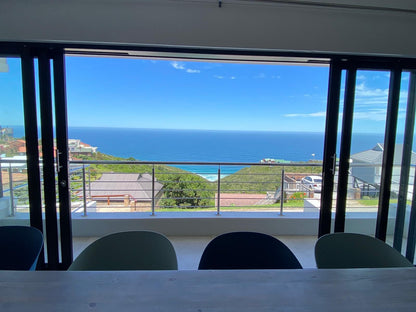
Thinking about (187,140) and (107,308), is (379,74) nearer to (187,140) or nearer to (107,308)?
(107,308)

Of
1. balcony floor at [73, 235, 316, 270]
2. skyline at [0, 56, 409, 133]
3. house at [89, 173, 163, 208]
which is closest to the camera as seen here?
balcony floor at [73, 235, 316, 270]

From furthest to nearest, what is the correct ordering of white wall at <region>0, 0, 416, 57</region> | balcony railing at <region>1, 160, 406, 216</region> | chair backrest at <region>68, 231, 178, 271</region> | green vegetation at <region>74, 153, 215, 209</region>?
green vegetation at <region>74, 153, 215, 209</region> < balcony railing at <region>1, 160, 406, 216</region> < white wall at <region>0, 0, 416, 57</region> < chair backrest at <region>68, 231, 178, 271</region>

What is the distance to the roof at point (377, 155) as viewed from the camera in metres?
2.13

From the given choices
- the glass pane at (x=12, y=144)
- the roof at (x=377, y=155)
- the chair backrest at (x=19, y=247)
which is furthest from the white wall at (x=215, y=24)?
the chair backrest at (x=19, y=247)

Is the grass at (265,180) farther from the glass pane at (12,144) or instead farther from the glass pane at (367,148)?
the glass pane at (12,144)

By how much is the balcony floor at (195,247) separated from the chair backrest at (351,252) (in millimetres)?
1199

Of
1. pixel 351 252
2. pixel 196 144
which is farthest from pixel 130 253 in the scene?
pixel 196 144

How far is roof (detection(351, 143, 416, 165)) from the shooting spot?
7.00 feet

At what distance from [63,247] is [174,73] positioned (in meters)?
9.48

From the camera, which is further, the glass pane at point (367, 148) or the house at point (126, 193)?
the house at point (126, 193)

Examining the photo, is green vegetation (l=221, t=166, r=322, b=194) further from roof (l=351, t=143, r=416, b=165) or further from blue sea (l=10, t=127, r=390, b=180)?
blue sea (l=10, t=127, r=390, b=180)

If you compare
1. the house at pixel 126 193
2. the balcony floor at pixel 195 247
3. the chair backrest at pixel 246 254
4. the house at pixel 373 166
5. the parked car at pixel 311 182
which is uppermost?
the house at pixel 373 166

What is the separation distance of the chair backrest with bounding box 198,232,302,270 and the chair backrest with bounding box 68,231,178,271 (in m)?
0.18

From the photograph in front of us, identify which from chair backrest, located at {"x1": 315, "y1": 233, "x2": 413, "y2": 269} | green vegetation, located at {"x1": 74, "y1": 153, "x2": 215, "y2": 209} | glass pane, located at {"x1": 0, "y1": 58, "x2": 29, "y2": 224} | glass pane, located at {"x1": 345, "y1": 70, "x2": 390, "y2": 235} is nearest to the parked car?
glass pane, located at {"x1": 345, "y1": 70, "x2": 390, "y2": 235}
